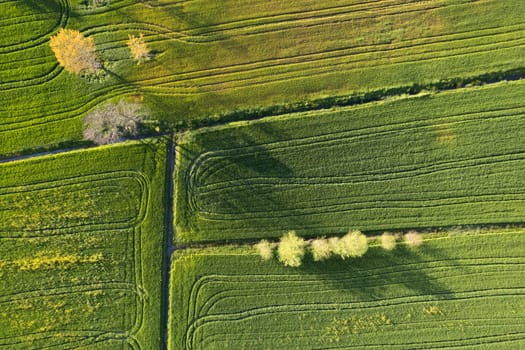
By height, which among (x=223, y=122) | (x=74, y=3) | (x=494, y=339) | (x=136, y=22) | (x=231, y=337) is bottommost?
(x=494, y=339)

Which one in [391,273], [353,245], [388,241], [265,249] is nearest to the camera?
[353,245]

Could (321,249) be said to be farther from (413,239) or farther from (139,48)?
(139,48)

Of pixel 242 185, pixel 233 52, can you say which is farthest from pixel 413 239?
pixel 233 52

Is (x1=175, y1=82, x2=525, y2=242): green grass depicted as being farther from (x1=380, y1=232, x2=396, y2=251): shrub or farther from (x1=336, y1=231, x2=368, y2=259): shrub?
(x1=336, y1=231, x2=368, y2=259): shrub

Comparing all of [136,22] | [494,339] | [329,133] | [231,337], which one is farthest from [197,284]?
[494,339]

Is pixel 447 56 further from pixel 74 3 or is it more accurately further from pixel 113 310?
pixel 113 310

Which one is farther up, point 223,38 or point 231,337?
point 223,38
